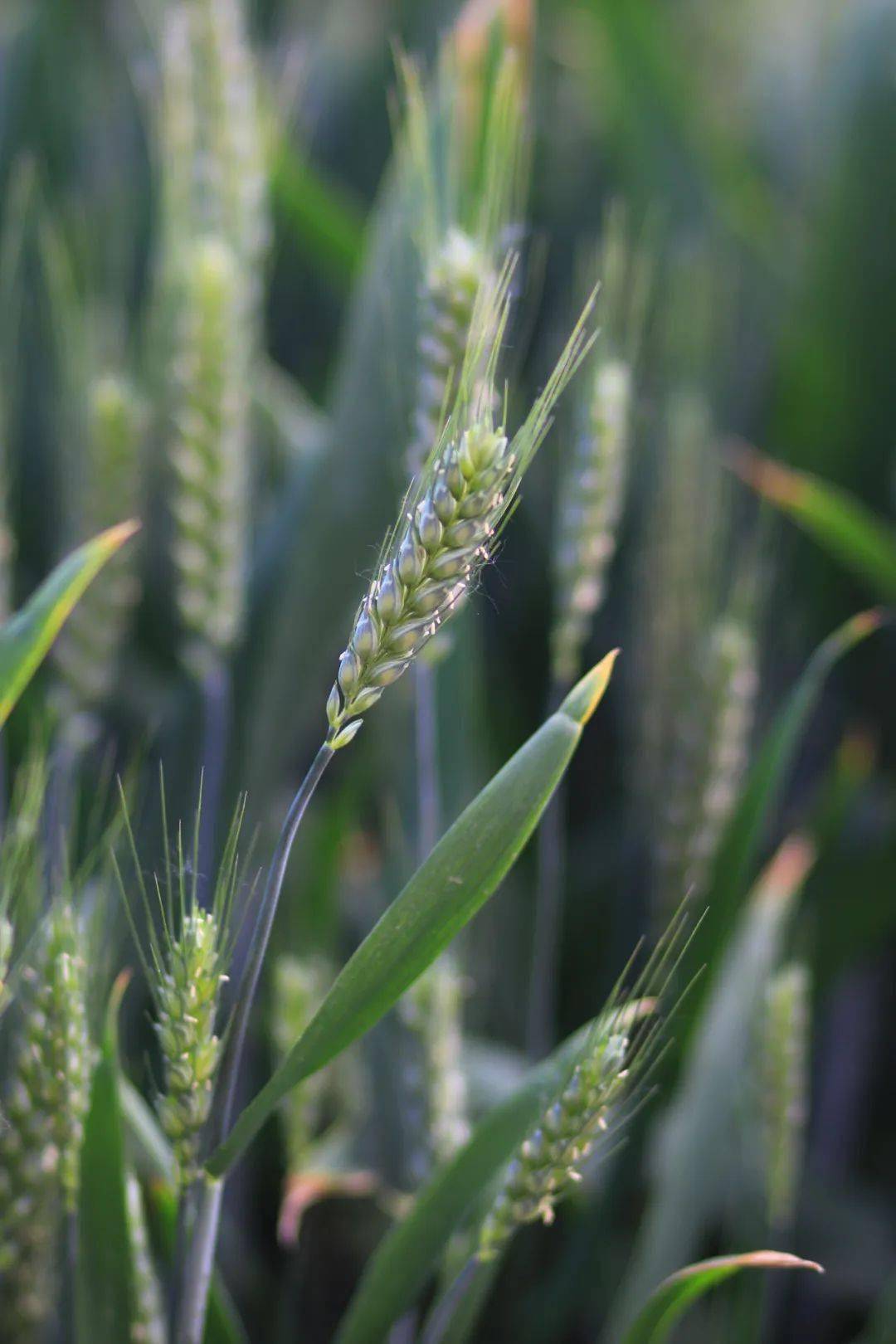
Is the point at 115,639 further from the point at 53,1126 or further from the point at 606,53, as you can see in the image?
the point at 606,53

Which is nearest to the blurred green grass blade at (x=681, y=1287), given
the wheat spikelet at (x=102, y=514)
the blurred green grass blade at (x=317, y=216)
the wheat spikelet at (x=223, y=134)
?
the wheat spikelet at (x=102, y=514)

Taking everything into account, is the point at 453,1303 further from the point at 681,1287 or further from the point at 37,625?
the point at 37,625

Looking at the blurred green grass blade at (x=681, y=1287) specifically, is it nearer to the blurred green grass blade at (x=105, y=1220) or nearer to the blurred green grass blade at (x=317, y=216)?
the blurred green grass blade at (x=105, y=1220)

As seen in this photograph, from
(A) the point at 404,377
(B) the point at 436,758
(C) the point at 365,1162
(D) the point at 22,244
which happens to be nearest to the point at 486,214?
(A) the point at 404,377

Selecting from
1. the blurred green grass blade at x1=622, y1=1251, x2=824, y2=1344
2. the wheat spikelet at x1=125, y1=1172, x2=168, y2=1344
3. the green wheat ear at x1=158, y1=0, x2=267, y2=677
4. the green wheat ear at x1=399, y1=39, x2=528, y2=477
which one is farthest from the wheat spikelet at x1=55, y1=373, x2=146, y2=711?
the blurred green grass blade at x1=622, y1=1251, x2=824, y2=1344

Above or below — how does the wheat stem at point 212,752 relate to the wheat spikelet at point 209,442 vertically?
below

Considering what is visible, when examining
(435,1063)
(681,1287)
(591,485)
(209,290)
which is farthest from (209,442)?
(681,1287)

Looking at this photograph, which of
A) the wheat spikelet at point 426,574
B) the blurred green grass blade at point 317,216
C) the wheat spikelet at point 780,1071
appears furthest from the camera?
the blurred green grass blade at point 317,216

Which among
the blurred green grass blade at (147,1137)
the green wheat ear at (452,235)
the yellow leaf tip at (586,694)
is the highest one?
the green wheat ear at (452,235)
